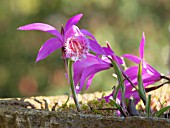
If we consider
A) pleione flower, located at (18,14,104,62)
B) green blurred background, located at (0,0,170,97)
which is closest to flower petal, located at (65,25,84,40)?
pleione flower, located at (18,14,104,62)

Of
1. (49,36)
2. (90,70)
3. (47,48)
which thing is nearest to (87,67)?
(90,70)

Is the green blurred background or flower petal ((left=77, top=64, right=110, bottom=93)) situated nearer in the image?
flower petal ((left=77, top=64, right=110, bottom=93))

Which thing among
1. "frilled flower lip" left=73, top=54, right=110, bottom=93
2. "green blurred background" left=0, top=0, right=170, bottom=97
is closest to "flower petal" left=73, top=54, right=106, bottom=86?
"frilled flower lip" left=73, top=54, right=110, bottom=93

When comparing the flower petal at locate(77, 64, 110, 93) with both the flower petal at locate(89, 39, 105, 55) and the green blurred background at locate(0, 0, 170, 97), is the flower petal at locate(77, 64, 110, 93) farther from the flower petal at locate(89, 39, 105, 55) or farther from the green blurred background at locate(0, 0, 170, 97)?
the green blurred background at locate(0, 0, 170, 97)

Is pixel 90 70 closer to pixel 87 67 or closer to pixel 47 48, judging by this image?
pixel 87 67

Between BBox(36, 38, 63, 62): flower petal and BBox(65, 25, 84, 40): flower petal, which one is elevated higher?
BBox(65, 25, 84, 40): flower petal

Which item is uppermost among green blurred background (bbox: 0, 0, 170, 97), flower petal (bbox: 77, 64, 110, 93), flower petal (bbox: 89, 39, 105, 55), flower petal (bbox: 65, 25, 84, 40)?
green blurred background (bbox: 0, 0, 170, 97)
